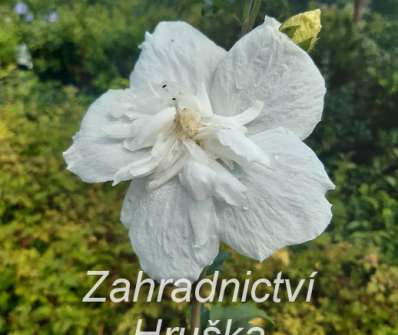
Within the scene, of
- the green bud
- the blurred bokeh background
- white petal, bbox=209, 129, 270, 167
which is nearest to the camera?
white petal, bbox=209, 129, 270, 167

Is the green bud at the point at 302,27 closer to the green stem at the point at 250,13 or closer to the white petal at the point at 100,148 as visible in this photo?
the green stem at the point at 250,13

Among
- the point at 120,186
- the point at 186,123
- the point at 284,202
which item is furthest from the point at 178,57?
the point at 120,186

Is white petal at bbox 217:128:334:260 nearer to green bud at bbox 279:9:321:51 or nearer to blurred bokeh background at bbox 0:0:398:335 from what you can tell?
green bud at bbox 279:9:321:51

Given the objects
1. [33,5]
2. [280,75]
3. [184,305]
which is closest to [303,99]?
[280,75]

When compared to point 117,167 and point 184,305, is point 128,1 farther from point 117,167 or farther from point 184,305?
point 117,167

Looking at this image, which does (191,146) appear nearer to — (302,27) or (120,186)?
(302,27)

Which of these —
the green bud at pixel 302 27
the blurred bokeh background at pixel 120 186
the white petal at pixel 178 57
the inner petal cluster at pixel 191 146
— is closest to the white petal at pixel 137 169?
the inner petal cluster at pixel 191 146

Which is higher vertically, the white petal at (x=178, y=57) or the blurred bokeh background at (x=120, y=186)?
the white petal at (x=178, y=57)

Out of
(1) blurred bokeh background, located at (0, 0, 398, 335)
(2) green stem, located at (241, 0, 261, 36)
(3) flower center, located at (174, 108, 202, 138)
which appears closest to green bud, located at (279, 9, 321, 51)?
(2) green stem, located at (241, 0, 261, 36)
